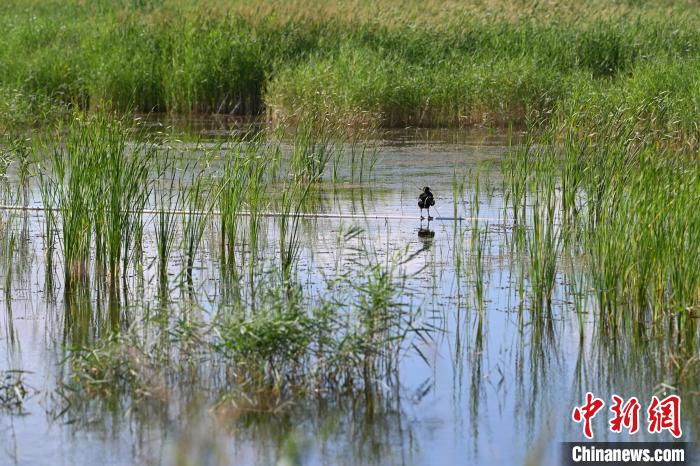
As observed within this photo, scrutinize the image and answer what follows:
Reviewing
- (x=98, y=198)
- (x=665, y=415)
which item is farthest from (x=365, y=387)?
(x=98, y=198)

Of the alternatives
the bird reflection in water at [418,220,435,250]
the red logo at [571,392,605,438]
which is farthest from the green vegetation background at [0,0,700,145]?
the red logo at [571,392,605,438]

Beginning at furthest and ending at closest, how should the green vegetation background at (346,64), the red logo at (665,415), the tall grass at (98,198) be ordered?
1. the green vegetation background at (346,64)
2. the tall grass at (98,198)
3. the red logo at (665,415)

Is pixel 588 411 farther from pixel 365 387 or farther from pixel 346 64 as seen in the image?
pixel 346 64

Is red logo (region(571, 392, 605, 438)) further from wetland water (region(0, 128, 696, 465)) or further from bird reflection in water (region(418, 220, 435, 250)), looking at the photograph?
Result: bird reflection in water (region(418, 220, 435, 250))

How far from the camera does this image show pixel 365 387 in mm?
5582

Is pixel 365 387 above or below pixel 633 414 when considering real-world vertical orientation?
above

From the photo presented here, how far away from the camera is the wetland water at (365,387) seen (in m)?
4.96

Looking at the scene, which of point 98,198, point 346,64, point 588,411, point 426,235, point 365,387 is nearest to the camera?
point 588,411

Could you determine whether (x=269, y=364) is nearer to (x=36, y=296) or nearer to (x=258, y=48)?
(x=36, y=296)

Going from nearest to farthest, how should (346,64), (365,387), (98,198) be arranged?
(365,387), (98,198), (346,64)

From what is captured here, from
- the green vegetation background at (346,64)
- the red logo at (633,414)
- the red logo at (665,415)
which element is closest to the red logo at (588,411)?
the red logo at (633,414)

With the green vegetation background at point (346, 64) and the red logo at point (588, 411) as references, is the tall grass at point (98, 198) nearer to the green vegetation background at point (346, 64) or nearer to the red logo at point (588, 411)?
the red logo at point (588, 411)

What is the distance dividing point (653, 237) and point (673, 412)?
1290mm

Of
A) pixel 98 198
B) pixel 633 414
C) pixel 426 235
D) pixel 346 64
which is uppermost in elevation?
pixel 346 64
